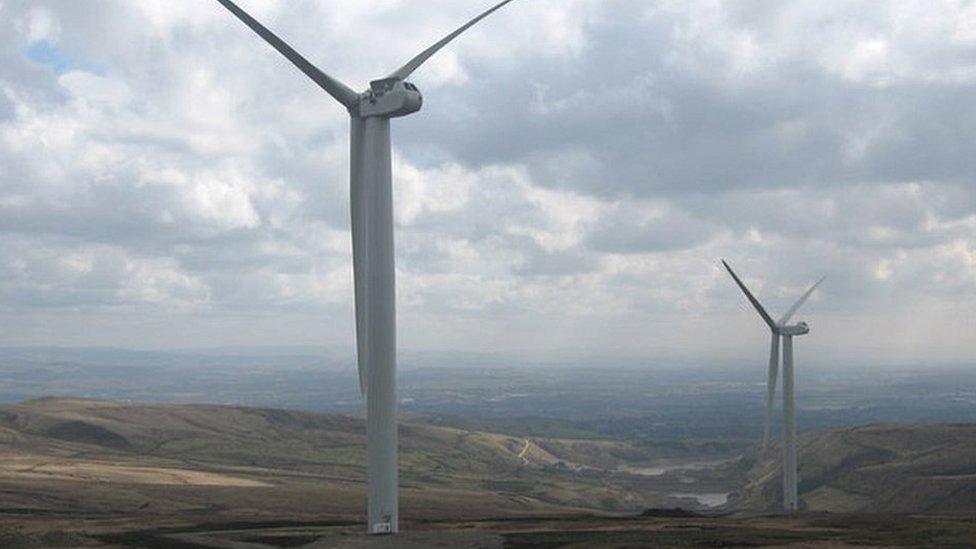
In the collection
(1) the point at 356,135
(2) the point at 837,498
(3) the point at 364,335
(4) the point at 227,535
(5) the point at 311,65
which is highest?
(5) the point at 311,65

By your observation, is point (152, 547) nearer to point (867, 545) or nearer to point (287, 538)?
point (287, 538)

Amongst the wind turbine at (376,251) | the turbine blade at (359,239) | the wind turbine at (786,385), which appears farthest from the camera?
the wind turbine at (786,385)

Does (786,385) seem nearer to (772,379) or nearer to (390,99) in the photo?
(772,379)

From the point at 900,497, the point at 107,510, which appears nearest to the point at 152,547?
the point at 107,510

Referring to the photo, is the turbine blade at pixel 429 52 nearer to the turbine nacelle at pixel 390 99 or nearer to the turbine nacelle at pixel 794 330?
the turbine nacelle at pixel 390 99

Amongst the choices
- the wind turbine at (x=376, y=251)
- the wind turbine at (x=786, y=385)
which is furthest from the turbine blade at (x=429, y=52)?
the wind turbine at (x=786, y=385)

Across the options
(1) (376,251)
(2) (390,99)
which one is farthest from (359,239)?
(2) (390,99)

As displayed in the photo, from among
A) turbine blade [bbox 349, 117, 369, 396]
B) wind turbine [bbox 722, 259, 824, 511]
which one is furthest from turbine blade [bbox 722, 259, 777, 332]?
turbine blade [bbox 349, 117, 369, 396]
